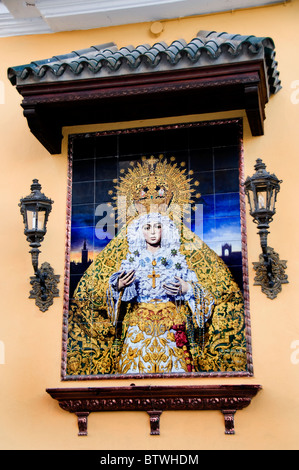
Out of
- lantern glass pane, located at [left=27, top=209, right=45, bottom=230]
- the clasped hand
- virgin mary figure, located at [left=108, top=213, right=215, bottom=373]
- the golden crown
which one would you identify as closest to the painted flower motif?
virgin mary figure, located at [left=108, top=213, right=215, bottom=373]

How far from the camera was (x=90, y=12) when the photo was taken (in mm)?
6699

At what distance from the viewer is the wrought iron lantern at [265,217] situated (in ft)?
18.2

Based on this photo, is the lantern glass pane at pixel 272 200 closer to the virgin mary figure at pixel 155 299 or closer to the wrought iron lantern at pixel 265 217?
the wrought iron lantern at pixel 265 217

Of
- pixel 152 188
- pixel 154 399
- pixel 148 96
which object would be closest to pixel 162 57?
pixel 148 96

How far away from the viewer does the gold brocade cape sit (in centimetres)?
580

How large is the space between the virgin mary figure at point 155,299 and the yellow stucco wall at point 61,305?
0.14 meters

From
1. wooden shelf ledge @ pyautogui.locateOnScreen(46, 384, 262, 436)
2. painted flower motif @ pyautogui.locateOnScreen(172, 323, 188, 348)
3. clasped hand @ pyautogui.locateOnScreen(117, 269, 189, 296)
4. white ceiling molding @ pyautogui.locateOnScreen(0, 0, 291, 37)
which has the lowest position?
wooden shelf ledge @ pyautogui.locateOnScreen(46, 384, 262, 436)

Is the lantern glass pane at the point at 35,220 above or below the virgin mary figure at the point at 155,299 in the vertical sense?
above

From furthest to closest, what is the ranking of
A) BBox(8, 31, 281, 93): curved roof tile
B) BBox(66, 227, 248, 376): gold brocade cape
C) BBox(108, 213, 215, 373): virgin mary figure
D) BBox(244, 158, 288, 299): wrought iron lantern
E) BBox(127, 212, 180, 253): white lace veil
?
BBox(127, 212, 180, 253): white lace veil → BBox(108, 213, 215, 373): virgin mary figure → BBox(66, 227, 248, 376): gold brocade cape → BBox(8, 31, 281, 93): curved roof tile → BBox(244, 158, 288, 299): wrought iron lantern

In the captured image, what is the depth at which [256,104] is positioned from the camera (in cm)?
579

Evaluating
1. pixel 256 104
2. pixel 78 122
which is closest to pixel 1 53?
pixel 78 122

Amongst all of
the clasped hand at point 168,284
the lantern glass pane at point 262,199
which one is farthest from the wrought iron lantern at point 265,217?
the clasped hand at point 168,284

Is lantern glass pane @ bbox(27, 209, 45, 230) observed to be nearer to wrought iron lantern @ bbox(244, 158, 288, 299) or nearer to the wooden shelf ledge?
the wooden shelf ledge
